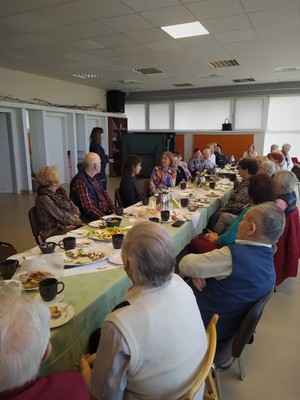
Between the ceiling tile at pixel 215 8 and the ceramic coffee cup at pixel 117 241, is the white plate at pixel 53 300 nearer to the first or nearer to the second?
the ceramic coffee cup at pixel 117 241

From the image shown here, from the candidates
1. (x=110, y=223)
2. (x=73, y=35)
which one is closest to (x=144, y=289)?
(x=110, y=223)

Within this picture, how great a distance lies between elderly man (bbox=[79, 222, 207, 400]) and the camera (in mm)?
912

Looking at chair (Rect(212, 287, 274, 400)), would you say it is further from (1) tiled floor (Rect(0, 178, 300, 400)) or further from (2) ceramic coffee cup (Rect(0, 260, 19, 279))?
(2) ceramic coffee cup (Rect(0, 260, 19, 279))

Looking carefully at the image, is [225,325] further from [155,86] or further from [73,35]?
[155,86]

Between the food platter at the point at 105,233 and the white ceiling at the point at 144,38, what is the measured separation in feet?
9.59

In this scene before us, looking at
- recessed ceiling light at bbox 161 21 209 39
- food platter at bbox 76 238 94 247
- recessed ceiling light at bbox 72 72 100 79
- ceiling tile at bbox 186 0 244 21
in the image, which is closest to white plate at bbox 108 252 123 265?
food platter at bbox 76 238 94 247

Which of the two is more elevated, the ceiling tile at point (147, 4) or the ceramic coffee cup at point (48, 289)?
the ceiling tile at point (147, 4)

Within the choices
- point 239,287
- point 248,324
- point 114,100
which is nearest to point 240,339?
point 248,324

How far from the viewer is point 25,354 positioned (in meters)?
0.68

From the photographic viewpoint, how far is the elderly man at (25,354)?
67 centimetres

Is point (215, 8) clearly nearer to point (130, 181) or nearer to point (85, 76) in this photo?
point (130, 181)

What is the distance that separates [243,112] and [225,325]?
9.80 m

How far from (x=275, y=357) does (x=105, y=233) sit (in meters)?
1.47

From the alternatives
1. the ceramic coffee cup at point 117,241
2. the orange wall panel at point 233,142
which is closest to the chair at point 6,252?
the ceramic coffee cup at point 117,241
